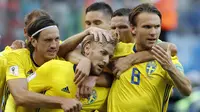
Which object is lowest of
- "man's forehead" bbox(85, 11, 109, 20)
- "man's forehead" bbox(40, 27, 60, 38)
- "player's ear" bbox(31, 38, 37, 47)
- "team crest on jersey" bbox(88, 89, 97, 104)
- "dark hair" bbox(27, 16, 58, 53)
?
"team crest on jersey" bbox(88, 89, 97, 104)

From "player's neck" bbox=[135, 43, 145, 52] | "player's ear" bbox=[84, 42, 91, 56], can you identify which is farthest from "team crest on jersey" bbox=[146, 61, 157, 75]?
"player's ear" bbox=[84, 42, 91, 56]

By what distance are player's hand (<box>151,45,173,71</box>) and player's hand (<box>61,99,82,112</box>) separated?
81 cm

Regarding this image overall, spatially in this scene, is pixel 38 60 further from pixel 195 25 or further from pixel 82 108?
pixel 195 25

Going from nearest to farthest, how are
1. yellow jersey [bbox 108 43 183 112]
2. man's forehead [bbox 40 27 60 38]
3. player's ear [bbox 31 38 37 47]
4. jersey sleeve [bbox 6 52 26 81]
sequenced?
yellow jersey [bbox 108 43 183 112]
jersey sleeve [bbox 6 52 26 81]
man's forehead [bbox 40 27 60 38]
player's ear [bbox 31 38 37 47]

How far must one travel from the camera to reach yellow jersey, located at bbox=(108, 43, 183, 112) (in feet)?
22.5

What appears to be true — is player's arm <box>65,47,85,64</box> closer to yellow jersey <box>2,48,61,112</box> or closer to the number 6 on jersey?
yellow jersey <box>2,48,61,112</box>

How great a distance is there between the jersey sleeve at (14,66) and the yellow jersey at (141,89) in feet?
2.96

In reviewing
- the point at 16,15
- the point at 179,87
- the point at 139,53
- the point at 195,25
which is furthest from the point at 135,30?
the point at 195,25

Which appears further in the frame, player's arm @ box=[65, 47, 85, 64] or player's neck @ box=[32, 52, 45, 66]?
player's neck @ box=[32, 52, 45, 66]

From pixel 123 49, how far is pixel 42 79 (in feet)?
2.88

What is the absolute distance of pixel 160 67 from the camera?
6.88 metres

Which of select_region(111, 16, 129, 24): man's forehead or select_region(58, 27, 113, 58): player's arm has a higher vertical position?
select_region(111, 16, 129, 24): man's forehead

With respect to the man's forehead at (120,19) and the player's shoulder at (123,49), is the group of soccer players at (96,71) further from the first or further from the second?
the man's forehead at (120,19)

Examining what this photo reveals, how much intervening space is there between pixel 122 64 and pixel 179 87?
24.8 inches
